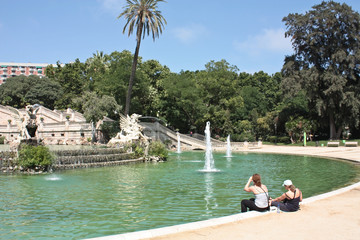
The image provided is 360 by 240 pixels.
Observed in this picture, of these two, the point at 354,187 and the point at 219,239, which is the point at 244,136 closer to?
the point at 354,187

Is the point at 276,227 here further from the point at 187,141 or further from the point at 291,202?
the point at 187,141

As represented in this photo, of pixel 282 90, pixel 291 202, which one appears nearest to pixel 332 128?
pixel 282 90

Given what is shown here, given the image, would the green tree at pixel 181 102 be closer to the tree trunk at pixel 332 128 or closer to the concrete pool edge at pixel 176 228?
the tree trunk at pixel 332 128

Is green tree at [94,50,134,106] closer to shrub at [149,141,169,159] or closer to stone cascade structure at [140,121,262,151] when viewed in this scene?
stone cascade structure at [140,121,262,151]

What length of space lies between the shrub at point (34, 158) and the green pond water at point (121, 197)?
3.35 ft

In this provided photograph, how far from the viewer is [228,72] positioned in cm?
5575

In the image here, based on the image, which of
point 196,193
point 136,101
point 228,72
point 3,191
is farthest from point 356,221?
point 228,72

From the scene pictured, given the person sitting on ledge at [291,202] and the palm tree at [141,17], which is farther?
the palm tree at [141,17]

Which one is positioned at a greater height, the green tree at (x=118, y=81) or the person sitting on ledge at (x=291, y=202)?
the green tree at (x=118, y=81)

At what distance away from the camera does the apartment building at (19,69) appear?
153500mm

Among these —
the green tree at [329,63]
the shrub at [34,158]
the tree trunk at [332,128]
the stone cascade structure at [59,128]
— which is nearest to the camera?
the shrub at [34,158]

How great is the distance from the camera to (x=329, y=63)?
47750 mm

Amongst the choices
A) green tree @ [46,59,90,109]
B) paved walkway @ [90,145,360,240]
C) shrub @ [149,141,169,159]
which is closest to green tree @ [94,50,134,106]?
shrub @ [149,141,169,159]

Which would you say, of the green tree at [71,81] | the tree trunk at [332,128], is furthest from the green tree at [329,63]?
the green tree at [71,81]
